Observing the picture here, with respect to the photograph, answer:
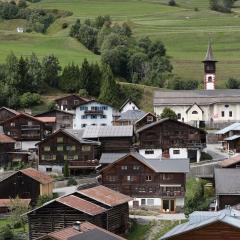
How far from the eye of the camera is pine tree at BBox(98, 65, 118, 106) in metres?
84.6

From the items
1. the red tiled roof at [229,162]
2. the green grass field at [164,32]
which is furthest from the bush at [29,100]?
the red tiled roof at [229,162]

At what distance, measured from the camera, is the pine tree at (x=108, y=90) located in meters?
84.6

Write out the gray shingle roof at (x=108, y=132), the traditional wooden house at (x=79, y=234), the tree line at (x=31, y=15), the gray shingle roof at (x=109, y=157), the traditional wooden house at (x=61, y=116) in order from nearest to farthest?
the traditional wooden house at (x=79, y=234)
the gray shingle roof at (x=109, y=157)
the gray shingle roof at (x=108, y=132)
the traditional wooden house at (x=61, y=116)
the tree line at (x=31, y=15)

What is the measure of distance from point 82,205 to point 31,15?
9809 cm

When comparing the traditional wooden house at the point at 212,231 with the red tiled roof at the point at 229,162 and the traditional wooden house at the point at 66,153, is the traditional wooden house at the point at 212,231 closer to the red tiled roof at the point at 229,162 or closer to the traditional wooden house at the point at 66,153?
the red tiled roof at the point at 229,162

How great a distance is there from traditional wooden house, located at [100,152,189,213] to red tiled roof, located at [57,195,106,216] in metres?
10.3

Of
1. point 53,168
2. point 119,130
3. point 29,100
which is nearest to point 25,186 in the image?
point 53,168

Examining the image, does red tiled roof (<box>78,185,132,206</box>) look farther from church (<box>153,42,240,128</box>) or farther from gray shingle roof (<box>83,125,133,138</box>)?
church (<box>153,42,240,128</box>)

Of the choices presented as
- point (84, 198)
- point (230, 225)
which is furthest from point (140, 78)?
point (230, 225)

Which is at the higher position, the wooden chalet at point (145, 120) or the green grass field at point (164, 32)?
the green grass field at point (164, 32)

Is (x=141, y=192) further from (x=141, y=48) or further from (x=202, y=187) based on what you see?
(x=141, y=48)

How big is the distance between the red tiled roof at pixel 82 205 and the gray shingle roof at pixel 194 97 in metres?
37.2

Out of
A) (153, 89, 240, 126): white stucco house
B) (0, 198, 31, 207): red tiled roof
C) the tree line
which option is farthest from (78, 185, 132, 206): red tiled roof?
the tree line

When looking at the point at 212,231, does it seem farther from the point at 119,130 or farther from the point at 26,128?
the point at 26,128
